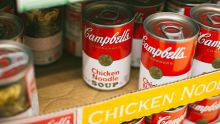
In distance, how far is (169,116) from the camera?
3.69 feet

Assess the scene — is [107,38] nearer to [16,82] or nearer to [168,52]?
[168,52]

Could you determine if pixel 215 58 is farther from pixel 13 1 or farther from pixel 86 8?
pixel 13 1

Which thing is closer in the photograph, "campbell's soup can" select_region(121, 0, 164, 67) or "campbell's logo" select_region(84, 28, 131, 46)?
"campbell's logo" select_region(84, 28, 131, 46)

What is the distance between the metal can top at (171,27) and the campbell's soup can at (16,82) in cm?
35

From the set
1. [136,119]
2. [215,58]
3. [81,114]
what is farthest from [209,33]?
[81,114]

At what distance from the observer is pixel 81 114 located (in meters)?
0.94

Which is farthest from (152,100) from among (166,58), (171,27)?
(171,27)

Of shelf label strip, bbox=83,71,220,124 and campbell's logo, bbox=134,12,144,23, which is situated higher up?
campbell's logo, bbox=134,12,144,23

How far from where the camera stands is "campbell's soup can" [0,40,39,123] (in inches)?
32.8

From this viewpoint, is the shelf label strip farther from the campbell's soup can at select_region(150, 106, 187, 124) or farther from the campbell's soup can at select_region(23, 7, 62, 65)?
the campbell's soup can at select_region(23, 7, 62, 65)

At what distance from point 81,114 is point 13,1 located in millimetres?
463

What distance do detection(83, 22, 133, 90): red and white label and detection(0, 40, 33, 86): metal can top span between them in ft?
A: 0.79

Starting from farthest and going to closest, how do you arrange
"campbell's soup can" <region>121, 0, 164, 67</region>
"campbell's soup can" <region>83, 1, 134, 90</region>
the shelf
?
"campbell's soup can" <region>121, 0, 164, 67</region>
"campbell's soup can" <region>83, 1, 134, 90</region>
the shelf

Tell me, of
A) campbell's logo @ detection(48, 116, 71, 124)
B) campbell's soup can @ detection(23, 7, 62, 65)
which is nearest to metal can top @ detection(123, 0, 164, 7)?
campbell's soup can @ detection(23, 7, 62, 65)
